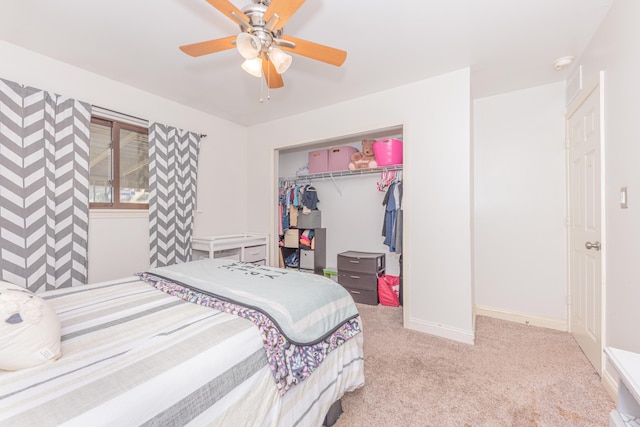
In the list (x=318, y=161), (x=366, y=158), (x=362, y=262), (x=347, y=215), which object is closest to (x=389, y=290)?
(x=362, y=262)

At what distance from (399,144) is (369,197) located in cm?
91

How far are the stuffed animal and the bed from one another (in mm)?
2108

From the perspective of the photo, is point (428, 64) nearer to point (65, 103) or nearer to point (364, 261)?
point (364, 261)

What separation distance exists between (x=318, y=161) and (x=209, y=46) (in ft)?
8.22

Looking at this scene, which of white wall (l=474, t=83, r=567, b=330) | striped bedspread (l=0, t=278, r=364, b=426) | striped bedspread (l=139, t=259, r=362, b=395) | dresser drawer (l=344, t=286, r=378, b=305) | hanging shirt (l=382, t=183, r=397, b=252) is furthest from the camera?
dresser drawer (l=344, t=286, r=378, b=305)

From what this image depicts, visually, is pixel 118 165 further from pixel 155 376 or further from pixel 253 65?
pixel 155 376

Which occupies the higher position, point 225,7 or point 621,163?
point 225,7

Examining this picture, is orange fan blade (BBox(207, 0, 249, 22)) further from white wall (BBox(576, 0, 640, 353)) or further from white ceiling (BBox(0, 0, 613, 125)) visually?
white wall (BBox(576, 0, 640, 353))

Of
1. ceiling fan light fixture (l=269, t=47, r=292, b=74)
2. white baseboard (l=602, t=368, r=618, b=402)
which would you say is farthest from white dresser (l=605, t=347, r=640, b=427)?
ceiling fan light fixture (l=269, t=47, r=292, b=74)

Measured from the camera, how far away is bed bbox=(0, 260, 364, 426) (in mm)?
702

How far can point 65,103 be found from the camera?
2.29m

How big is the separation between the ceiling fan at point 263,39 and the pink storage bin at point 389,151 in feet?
5.70

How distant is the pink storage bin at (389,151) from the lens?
322cm

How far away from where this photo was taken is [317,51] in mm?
1555
